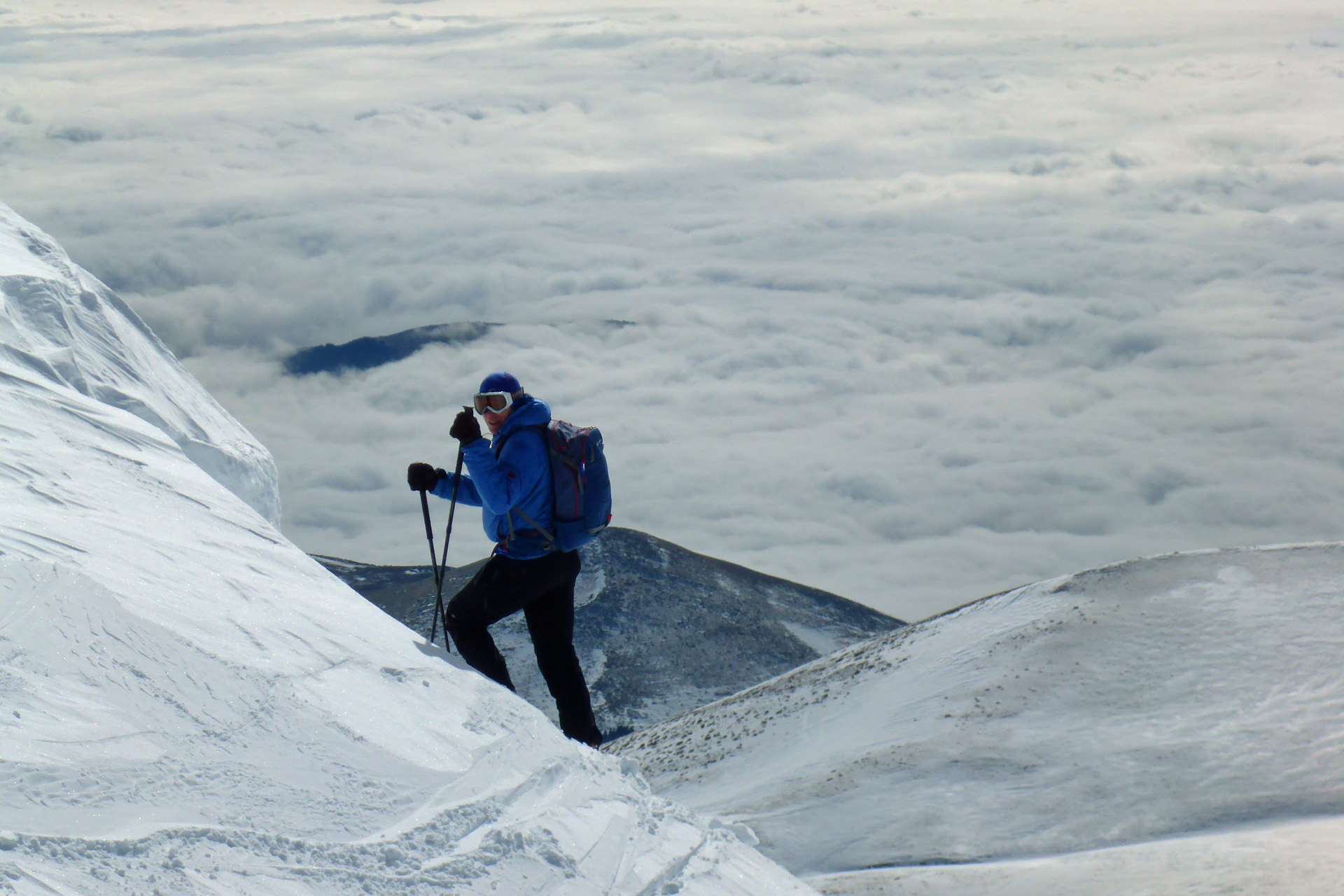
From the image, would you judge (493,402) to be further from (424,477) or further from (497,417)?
(424,477)

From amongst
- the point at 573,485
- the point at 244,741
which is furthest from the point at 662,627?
the point at 244,741

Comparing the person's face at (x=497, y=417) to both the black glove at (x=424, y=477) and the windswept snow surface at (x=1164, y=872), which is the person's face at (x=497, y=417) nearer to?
the black glove at (x=424, y=477)

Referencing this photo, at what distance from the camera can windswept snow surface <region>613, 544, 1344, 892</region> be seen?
910cm

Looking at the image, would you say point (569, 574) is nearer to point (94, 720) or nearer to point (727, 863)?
point (727, 863)

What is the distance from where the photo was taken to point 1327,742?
30.6 ft

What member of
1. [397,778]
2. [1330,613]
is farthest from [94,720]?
[1330,613]

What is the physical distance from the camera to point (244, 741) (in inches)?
175

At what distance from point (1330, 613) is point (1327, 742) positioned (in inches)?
88.0

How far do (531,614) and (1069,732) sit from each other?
5.38 meters

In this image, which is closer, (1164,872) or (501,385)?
(501,385)

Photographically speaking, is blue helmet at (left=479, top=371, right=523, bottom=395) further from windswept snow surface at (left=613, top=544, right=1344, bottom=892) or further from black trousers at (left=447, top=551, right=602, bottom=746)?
windswept snow surface at (left=613, top=544, right=1344, bottom=892)

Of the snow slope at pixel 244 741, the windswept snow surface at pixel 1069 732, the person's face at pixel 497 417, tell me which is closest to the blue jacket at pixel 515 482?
the person's face at pixel 497 417

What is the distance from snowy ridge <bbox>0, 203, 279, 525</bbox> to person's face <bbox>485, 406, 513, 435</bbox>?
9.57 ft

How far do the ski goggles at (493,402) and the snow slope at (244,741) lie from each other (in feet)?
4.26
